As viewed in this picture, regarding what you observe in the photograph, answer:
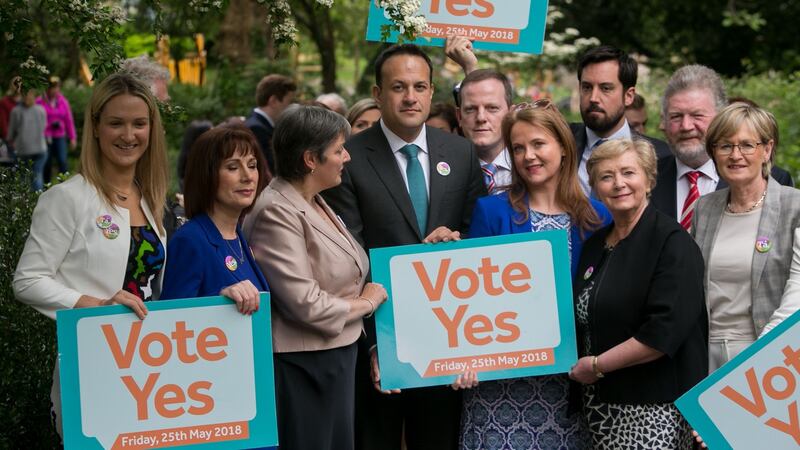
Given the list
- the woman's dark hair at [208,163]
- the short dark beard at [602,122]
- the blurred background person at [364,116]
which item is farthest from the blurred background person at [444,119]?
the woman's dark hair at [208,163]

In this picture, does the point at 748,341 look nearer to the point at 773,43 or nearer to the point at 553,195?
the point at 553,195

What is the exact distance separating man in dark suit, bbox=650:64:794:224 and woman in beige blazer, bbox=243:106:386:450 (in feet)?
6.47

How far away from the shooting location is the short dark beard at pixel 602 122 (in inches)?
256

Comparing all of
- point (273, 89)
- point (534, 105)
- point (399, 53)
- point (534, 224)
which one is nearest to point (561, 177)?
point (534, 224)

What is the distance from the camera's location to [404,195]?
222 inches

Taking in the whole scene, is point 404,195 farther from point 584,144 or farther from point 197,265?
point 584,144

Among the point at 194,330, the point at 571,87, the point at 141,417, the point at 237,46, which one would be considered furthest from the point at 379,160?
the point at 571,87

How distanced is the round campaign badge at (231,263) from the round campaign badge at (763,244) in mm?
2382

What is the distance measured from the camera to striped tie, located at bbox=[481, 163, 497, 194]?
6.19m

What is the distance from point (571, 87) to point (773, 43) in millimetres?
10274

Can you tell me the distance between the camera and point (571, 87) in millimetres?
33344

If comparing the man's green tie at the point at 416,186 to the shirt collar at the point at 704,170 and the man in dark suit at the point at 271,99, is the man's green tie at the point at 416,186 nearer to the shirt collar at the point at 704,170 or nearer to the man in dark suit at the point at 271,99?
the shirt collar at the point at 704,170

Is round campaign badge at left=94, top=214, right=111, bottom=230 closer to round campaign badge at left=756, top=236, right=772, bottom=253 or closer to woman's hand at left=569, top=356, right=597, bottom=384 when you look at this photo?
woman's hand at left=569, top=356, right=597, bottom=384

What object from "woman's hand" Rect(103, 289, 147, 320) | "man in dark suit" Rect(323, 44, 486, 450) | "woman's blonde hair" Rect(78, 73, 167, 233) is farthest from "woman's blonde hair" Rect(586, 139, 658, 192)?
"woman's hand" Rect(103, 289, 147, 320)
